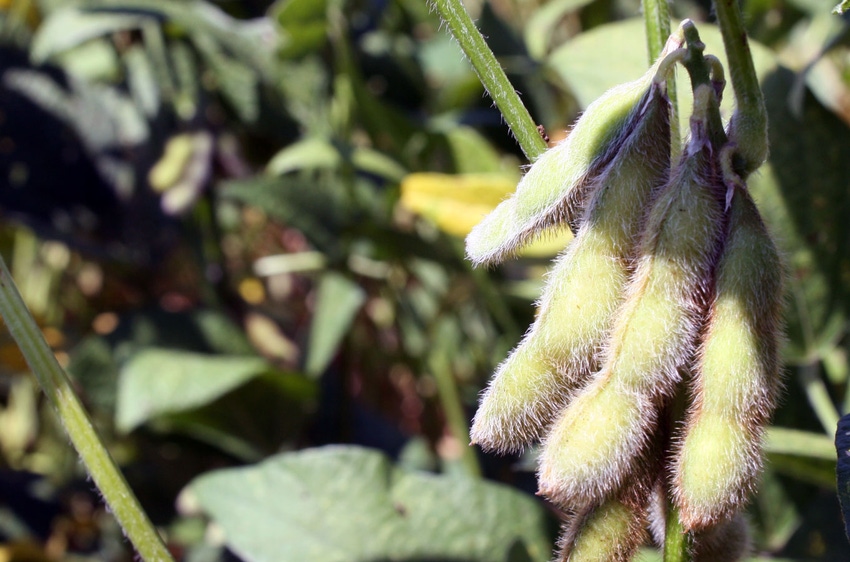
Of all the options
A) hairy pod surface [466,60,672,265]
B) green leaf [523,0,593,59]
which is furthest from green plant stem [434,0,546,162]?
green leaf [523,0,593,59]

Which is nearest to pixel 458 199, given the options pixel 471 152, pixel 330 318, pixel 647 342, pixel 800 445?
pixel 471 152

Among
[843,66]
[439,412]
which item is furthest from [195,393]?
[843,66]

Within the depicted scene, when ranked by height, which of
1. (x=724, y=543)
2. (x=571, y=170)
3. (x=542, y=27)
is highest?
(x=571, y=170)

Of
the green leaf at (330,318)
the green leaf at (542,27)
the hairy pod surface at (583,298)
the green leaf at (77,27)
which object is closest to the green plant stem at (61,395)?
the hairy pod surface at (583,298)

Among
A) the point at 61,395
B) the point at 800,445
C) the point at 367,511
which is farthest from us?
the point at 367,511

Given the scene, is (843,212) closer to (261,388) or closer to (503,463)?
(503,463)

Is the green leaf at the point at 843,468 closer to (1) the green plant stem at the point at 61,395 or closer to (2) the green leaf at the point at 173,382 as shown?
(1) the green plant stem at the point at 61,395

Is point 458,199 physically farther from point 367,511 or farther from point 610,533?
point 610,533

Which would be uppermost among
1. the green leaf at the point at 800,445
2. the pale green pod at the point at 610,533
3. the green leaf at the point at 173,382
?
the pale green pod at the point at 610,533
